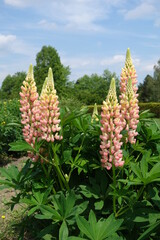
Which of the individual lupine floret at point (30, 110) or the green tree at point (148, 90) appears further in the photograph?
the green tree at point (148, 90)

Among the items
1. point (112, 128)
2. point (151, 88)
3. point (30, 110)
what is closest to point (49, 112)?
point (30, 110)

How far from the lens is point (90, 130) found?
8.75ft

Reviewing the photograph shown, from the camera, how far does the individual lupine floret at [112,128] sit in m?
2.21

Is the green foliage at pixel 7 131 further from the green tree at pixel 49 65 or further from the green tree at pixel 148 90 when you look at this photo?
the green tree at pixel 148 90

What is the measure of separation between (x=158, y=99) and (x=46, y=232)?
45.8 m

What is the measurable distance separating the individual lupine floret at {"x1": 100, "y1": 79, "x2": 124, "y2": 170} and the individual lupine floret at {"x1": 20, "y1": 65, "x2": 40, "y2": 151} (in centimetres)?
59

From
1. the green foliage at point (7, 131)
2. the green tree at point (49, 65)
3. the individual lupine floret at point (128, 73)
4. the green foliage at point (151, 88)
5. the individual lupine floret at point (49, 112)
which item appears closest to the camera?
the individual lupine floret at point (49, 112)

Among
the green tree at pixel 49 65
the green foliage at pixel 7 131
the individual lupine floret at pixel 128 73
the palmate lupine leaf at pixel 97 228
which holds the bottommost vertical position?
the palmate lupine leaf at pixel 97 228

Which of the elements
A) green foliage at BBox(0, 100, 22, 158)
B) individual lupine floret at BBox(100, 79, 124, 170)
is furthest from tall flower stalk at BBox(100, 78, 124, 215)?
green foliage at BBox(0, 100, 22, 158)

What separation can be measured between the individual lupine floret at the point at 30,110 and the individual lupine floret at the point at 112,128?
1.95ft

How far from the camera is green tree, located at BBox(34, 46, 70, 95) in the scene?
4512cm

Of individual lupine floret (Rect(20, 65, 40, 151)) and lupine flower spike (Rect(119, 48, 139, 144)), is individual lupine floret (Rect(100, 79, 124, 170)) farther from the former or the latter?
individual lupine floret (Rect(20, 65, 40, 151))

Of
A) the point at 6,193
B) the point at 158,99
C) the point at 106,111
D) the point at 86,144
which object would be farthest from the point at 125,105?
the point at 158,99

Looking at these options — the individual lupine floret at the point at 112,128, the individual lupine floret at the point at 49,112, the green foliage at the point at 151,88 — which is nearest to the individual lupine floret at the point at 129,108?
the individual lupine floret at the point at 112,128
